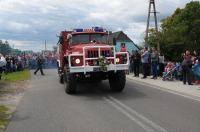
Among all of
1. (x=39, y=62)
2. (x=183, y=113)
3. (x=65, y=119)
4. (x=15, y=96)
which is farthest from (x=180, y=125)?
(x=39, y=62)

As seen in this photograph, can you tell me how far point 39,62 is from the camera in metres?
33.3

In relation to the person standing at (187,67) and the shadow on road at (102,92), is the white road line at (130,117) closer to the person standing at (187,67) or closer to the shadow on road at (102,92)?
the shadow on road at (102,92)

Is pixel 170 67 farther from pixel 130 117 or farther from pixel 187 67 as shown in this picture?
pixel 130 117

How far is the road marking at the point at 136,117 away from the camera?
1004cm

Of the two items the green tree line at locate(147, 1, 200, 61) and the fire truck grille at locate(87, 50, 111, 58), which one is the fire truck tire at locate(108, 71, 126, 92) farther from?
the green tree line at locate(147, 1, 200, 61)

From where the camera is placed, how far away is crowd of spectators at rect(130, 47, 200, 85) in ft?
70.2

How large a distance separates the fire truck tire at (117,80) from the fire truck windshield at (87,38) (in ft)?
6.17

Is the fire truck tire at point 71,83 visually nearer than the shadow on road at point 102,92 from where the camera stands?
No

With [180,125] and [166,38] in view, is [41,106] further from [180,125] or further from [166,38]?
[166,38]

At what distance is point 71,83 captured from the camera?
17.5m

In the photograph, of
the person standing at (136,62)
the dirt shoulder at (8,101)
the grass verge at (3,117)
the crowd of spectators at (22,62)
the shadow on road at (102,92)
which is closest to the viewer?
the grass verge at (3,117)

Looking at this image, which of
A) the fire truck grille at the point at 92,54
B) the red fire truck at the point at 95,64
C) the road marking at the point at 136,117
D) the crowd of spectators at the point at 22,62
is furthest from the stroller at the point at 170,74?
the crowd of spectators at the point at 22,62

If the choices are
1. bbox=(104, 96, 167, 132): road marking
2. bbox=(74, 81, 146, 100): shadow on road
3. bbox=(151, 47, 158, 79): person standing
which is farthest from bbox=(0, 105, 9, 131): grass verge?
bbox=(151, 47, 158, 79): person standing

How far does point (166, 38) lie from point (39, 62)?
2070cm
